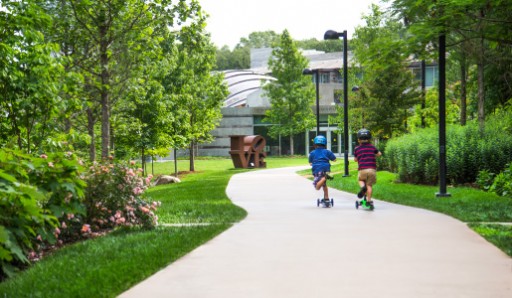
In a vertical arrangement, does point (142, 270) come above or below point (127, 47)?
below

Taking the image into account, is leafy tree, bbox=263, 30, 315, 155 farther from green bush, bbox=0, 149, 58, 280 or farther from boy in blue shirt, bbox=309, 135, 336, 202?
green bush, bbox=0, 149, 58, 280

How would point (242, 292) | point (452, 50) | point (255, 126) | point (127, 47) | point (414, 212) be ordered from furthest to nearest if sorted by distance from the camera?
1. point (255, 126)
2. point (452, 50)
3. point (127, 47)
4. point (414, 212)
5. point (242, 292)

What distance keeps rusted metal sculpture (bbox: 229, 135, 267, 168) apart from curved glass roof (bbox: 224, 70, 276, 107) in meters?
35.7

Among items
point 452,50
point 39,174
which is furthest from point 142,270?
point 452,50

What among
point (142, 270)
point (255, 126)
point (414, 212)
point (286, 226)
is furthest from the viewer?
point (255, 126)

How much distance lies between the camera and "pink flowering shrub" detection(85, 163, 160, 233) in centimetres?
1037

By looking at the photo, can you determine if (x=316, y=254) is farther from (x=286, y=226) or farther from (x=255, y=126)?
(x=255, y=126)

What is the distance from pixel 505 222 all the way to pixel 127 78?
13185 mm

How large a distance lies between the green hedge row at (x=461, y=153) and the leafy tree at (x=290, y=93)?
44680 millimetres

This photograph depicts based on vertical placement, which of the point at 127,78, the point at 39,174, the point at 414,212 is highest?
the point at 127,78

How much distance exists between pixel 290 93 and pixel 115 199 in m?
57.7

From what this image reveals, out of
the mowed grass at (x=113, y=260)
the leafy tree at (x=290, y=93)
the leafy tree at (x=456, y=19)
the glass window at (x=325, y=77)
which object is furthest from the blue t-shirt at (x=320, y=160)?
the glass window at (x=325, y=77)

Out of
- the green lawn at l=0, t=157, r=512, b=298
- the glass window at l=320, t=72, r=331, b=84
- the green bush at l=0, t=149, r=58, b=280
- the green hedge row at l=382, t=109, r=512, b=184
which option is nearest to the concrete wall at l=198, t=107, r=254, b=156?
the glass window at l=320, t=72, r=331, b=84

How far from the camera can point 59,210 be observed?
8516 millimetres
